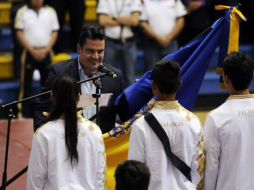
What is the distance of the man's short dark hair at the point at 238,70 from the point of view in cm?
441

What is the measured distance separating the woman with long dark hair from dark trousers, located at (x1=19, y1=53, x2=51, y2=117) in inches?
196

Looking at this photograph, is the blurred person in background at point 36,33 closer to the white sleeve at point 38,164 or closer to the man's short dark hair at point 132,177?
the white sleeve at point 38,164

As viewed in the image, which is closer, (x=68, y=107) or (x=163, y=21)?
(x=68, y=107)

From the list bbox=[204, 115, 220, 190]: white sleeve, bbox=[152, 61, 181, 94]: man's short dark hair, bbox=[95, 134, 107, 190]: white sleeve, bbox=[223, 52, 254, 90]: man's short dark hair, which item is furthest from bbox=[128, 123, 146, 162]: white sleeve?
bbox=[223, 52, 254, 90]: man's short dark hair

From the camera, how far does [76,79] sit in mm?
5352

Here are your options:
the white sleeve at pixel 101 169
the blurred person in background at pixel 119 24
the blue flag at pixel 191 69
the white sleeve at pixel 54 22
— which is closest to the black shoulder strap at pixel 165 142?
the white sleeve at pixel 101 169

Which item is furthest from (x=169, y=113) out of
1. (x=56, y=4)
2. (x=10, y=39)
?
(x=10, y=39)

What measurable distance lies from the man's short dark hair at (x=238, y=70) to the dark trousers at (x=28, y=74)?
4.94m

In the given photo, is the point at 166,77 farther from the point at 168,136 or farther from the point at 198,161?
the point at 198,161

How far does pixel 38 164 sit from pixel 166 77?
876 mm

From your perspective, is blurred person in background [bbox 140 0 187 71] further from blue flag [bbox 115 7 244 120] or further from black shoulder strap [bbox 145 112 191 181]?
black shoulder strap [bbox 145 112 191 181]

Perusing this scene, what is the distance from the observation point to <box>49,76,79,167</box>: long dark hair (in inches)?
163

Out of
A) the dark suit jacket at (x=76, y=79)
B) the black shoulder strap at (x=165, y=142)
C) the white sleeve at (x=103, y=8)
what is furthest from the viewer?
the white sleeve at (x=103, y=8)

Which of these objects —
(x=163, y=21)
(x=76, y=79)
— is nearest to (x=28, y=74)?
(x=163, y=21)
